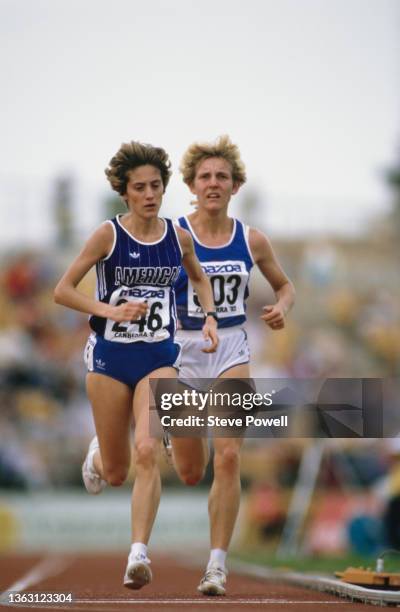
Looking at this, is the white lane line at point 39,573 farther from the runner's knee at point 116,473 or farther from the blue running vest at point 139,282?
the blue running vest at point 139,282

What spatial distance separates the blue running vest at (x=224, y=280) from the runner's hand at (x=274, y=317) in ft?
0.99

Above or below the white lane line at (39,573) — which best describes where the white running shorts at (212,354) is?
above

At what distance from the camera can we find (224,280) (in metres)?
8.24

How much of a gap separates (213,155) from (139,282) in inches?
51.8

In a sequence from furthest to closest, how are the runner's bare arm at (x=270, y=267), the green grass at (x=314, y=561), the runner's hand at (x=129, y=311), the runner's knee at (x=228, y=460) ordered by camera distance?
1. the green grass at (x=314, y=561)
2. the runner's bare arm at (x=270, y=267)
3. the runner's knee at (x=228, y=460)
4. the runner's hand at (x=129, y=311)

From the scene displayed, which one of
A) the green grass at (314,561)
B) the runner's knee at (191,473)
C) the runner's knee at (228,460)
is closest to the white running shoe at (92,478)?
the runner's knee at (191,473)

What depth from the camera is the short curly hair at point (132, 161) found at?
24.3ft

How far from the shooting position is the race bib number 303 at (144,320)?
7391mm

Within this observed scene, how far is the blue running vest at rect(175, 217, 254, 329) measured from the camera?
8.25m

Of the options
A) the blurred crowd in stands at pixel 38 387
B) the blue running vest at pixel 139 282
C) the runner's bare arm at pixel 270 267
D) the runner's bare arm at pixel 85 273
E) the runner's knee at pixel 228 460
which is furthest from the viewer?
the blurred crowd in stands at pixel 38 387

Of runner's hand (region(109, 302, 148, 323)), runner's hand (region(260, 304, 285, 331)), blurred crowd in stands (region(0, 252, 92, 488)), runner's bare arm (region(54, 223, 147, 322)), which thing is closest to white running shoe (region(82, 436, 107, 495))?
runner's hand (region(260, 304, 285, 331))

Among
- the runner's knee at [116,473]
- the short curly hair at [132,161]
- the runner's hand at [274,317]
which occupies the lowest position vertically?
the runner's knee at [116,473]

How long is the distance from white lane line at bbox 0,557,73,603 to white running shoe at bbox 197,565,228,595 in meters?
1.11

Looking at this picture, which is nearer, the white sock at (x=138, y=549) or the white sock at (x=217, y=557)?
the white sock at (x=138, y=549)
